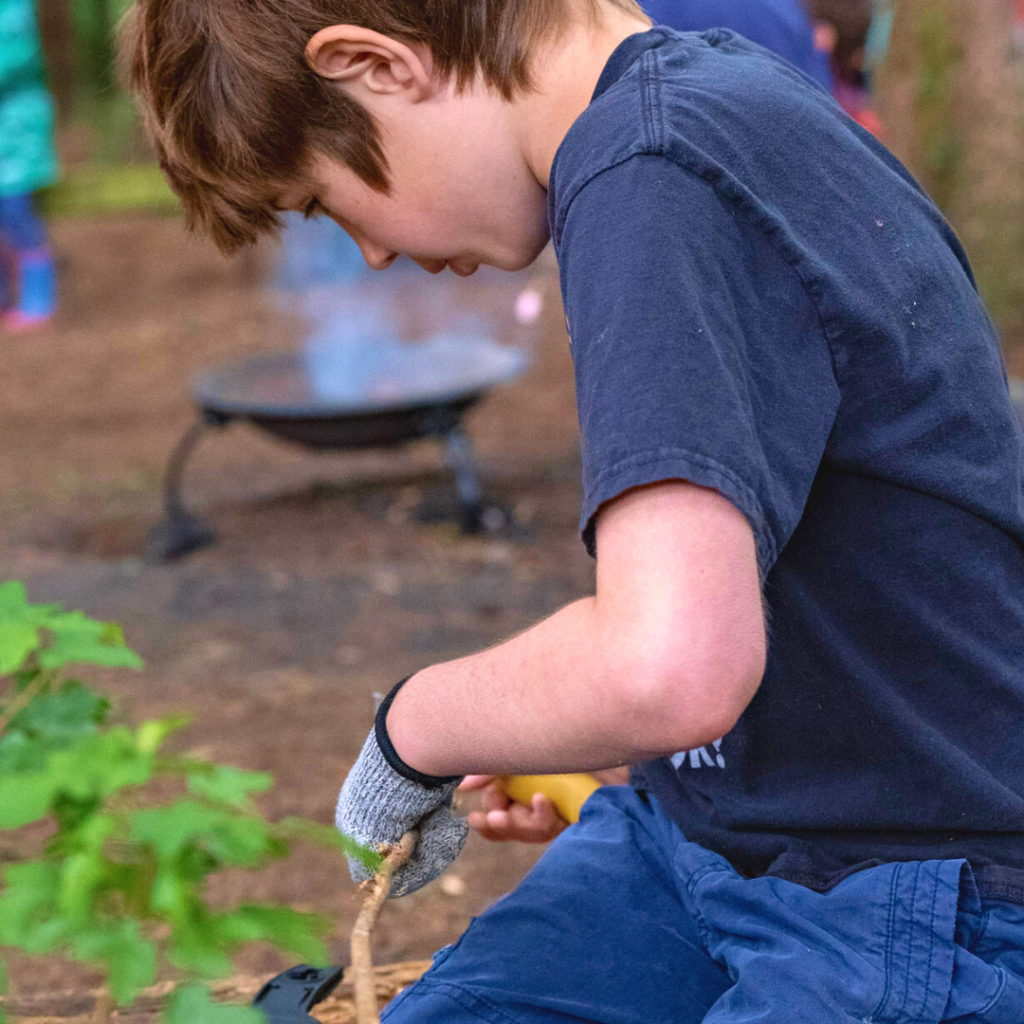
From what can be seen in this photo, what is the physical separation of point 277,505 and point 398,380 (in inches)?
30.0

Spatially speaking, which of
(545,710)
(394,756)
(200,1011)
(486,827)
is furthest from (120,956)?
(486,827)

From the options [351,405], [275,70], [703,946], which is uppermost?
[275,70]

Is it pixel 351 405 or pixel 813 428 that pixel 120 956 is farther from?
pixel 351 405

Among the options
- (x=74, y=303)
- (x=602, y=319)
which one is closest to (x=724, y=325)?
(x=602, y=319)

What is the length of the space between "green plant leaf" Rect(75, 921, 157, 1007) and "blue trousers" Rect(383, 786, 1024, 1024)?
0.64 m

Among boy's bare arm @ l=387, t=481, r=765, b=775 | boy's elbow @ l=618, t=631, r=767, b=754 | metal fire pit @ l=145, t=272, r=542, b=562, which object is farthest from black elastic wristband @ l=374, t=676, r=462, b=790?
metal fire pit @ l=145, t=272, r=542, b=562

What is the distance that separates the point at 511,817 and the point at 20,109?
769 centimetres

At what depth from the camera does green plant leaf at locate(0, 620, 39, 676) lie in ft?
2.89

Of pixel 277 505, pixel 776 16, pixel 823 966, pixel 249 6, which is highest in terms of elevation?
pixel 249 6

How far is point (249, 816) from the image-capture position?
0.76 metres

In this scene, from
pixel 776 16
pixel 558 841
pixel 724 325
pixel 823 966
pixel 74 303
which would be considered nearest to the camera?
pixel 724 325

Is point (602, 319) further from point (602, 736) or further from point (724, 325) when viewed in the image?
point (602, 736)

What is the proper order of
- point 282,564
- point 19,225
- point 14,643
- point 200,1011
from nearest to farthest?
point 200,1011 → point 14,643 → point 282,564 → point 19,225

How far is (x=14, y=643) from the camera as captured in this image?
89 centimetres
